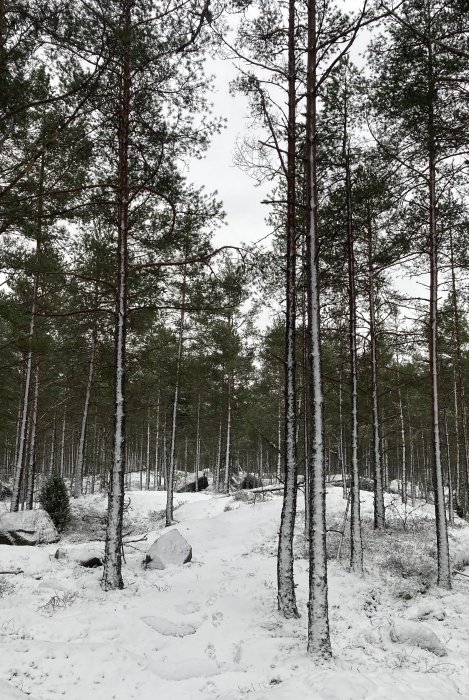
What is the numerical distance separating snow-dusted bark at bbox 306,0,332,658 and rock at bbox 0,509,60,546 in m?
10.2

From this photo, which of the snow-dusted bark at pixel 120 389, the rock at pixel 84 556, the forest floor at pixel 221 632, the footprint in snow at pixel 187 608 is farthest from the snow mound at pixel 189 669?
the rock at pixel 84 556

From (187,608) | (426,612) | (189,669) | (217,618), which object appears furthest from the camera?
(187,608)

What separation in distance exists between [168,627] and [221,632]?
3.21 ft

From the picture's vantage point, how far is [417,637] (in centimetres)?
694

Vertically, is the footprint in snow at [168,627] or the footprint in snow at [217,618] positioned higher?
the footprint in snow at [168,627]

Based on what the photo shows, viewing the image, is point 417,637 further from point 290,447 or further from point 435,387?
point 435,387

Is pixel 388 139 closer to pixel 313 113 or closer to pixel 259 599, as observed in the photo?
pixel 313 113

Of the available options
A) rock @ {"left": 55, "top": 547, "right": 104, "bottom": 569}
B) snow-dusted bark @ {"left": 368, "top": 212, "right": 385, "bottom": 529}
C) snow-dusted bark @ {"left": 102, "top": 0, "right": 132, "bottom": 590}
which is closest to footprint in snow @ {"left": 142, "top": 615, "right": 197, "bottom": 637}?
snow-dusted bark @ {"left": 102, "top": 0, "right": 132, "bottom": 590}

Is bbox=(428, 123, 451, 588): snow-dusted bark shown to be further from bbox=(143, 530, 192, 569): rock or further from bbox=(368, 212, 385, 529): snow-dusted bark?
bbox=(143, 530, 192, 569): rock

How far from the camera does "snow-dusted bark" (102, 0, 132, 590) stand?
8.88m

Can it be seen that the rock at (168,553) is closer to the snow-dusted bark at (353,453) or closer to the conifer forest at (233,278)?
the conifer forest at (233,278)

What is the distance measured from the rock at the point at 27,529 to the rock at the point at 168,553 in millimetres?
4312

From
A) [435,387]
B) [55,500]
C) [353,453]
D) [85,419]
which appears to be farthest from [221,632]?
[85,419]

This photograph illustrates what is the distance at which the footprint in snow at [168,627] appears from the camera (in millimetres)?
7332
